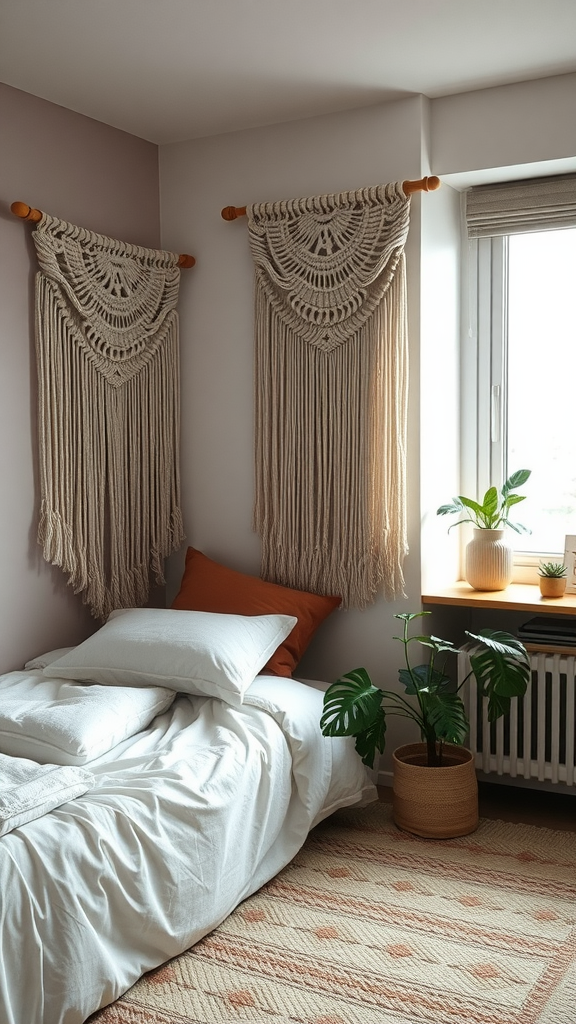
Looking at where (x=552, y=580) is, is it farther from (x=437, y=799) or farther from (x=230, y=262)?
(x=230, y=262)

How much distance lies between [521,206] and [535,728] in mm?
1830

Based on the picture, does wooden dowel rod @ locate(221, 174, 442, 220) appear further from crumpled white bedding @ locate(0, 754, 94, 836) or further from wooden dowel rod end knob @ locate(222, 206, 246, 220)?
crumpled white bedding @ locate(0, 754, 94, 836)

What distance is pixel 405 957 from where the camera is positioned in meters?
2.22

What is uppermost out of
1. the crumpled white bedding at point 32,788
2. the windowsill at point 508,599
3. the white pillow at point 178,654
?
the windowsill at point 508,599

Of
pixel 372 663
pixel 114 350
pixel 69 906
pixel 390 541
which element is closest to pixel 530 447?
pixel 390 541

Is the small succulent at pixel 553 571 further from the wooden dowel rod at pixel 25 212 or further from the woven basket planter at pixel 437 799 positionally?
the wooden dowel rod at pixel 25 212

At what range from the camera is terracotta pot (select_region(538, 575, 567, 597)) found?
3.09m

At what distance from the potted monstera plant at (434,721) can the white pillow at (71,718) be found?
53cm

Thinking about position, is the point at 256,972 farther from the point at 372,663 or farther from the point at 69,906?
the point at 372,663

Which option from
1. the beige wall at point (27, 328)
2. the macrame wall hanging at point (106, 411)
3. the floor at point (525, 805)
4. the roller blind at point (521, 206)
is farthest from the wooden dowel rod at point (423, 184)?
the floor at point (525, 805)

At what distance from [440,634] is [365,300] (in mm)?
1206

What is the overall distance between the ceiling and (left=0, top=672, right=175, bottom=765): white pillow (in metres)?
1.82

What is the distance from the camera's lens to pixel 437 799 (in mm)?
2852

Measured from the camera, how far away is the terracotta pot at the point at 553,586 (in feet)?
10.1
